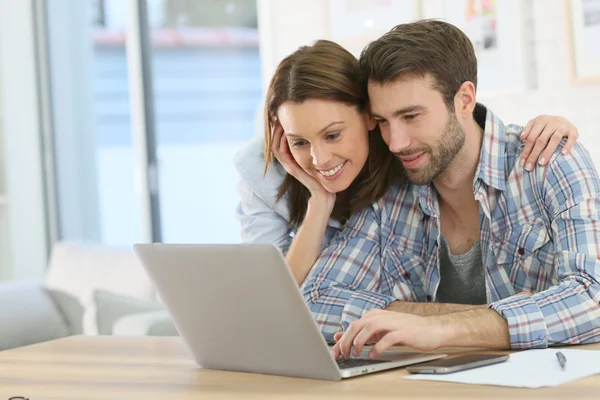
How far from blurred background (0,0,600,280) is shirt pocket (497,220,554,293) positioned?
7.78ft

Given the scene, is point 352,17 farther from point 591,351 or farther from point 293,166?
point 591,351

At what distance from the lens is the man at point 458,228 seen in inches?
63.7

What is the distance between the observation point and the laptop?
4.37ft

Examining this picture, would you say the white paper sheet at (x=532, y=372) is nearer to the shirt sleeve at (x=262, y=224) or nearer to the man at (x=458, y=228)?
the man at (x=458, y=228)

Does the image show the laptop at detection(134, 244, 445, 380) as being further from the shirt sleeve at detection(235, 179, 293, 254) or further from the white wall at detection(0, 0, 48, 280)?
the white wall at detection(0, 0, 48, 280)

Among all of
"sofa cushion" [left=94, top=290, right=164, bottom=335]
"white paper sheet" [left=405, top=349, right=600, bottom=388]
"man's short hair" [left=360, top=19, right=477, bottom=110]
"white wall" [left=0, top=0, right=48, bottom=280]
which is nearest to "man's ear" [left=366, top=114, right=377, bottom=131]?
"man's short hair" [left=360, top=19, right=477, bottom=110]

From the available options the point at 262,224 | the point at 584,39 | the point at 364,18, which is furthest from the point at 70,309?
the point at 584,39

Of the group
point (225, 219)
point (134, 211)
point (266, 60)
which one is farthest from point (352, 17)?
point (134, 211)

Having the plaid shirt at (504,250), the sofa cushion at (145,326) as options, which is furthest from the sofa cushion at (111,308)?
the plaid shirt at (504,250)

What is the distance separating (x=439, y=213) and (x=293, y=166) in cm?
40

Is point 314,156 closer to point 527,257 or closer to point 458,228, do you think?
point 458,228

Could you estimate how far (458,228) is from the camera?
2113 mm

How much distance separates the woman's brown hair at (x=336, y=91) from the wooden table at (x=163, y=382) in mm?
601

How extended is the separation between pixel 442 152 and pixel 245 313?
2.42ft
